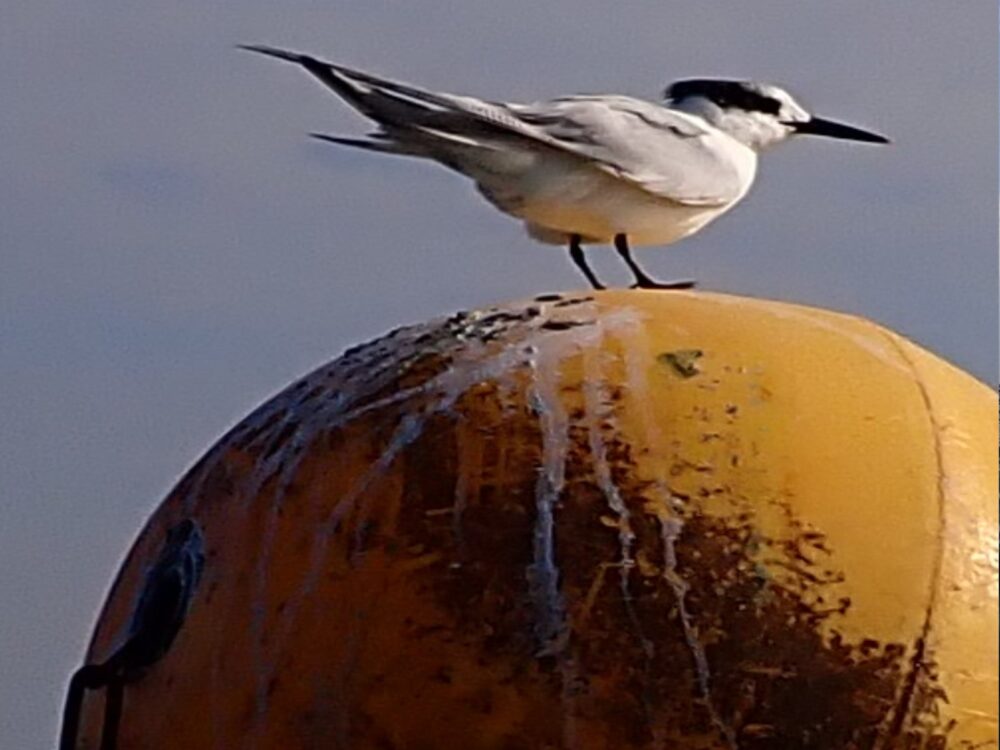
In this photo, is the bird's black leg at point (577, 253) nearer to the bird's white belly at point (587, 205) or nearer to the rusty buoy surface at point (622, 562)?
the bird's white belly at point (587, 205)

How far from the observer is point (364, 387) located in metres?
5.05

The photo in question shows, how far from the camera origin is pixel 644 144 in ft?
22.7

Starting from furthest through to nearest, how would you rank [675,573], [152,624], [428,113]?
[428,113] < [152,624] < [675,573]

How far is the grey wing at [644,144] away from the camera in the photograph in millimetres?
6801

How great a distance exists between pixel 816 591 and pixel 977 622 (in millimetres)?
313

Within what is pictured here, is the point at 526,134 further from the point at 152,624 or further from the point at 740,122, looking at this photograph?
the point at 152,624

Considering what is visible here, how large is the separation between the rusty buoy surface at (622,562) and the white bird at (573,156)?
74.6 inches

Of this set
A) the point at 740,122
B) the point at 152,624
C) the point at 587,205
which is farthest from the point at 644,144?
the point at 152,624

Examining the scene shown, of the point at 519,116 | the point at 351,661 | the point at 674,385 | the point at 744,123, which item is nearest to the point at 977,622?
the point at 674,385

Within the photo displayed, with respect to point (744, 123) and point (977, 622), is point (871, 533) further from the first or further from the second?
point (744, 123)

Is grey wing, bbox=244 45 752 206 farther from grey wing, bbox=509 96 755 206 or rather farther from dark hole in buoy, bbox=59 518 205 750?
dark hole in buoy, bbox=59 518 205 750

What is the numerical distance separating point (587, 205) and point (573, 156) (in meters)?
0.20

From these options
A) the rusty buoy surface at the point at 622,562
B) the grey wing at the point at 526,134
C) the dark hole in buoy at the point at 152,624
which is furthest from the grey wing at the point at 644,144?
the dark hole in buoy at the point at 152,624

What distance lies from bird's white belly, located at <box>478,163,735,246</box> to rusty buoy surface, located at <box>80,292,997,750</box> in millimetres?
1938
